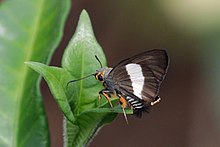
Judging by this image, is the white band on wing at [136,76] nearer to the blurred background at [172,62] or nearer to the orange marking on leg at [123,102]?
the orange marking on leg at [123,102]

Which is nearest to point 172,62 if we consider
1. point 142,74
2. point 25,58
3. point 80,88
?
point 25,58

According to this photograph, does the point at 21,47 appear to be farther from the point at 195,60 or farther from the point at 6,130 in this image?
the point at 195,60

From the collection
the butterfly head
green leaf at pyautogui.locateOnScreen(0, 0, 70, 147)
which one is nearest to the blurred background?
green leaf at pyautogui.locateOnScreen(0, 0, 70, 147)

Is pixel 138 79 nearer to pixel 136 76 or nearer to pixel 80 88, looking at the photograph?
pixel 136 76

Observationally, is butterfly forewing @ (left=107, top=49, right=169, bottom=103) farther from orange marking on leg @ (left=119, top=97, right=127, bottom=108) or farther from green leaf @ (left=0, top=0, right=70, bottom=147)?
green leaf @ (left=0, top=0, right=70, bottom=147)

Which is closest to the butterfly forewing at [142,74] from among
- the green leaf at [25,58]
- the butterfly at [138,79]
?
the butterfly at [138,79]

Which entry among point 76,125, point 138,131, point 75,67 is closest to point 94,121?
point 76,125
